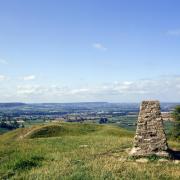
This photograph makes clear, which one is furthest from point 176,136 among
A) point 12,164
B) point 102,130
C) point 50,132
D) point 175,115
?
point 12,164

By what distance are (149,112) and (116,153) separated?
156 inches

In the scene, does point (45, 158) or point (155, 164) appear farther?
point (45, 158)

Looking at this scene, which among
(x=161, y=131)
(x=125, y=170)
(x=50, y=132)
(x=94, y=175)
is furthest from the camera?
(x=50, y=132)

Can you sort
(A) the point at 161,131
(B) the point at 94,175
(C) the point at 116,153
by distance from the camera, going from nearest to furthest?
(B) the point at 94,175, (A) the point at 161,131, (C) the point at 116,153

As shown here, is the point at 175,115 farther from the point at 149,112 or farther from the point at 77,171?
the point at 77,171

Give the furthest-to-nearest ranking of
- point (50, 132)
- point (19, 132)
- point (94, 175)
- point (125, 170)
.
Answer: point (19, 132) < point (50, 132) < point (125, 170) < point (94, 175)

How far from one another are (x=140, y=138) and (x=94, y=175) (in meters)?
7.49

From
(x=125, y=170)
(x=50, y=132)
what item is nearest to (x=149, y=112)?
(x=125, y=170)

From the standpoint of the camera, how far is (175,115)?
68250 millimetres

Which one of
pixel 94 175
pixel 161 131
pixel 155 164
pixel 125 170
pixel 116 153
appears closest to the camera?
pixel 94 175

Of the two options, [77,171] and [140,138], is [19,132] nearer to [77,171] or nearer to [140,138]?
[140,138]

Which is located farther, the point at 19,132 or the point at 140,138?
the point at 19,132

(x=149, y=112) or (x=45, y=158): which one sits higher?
(x=149, y=112)

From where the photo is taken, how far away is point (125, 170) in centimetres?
1939
